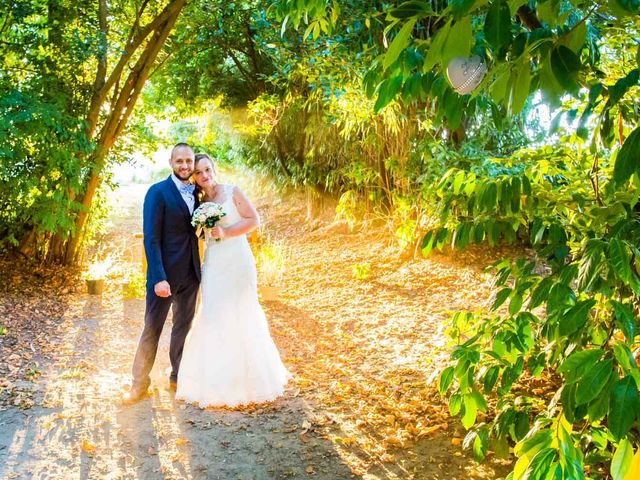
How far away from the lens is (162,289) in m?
3.67

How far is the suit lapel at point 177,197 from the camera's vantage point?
150 inches

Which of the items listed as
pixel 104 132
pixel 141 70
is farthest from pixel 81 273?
pixel 141 70

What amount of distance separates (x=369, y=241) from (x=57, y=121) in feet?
17.7

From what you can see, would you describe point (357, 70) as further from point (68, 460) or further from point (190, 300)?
point (68, 460)

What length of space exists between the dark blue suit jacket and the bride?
0.17 metres

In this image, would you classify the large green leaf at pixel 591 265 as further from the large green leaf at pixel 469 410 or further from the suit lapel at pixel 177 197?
the suit lapel at pixel 177 197

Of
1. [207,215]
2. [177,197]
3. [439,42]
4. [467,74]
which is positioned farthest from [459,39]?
[177,197]

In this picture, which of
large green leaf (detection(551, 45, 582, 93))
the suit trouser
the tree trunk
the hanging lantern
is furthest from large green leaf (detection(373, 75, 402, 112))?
the tree trunk

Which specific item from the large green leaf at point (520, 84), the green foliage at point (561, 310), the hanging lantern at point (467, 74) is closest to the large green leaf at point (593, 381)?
the green foliage at point (561, 310)

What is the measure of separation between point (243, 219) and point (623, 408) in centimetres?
317

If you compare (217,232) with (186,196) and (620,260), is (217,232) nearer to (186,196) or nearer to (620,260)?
(186,196)

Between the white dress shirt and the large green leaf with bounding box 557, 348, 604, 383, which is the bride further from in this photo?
the large green leaf with bounding box 557, 348, 604, 383

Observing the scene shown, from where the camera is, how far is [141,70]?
24.8ft

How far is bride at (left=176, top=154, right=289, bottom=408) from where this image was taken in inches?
154
